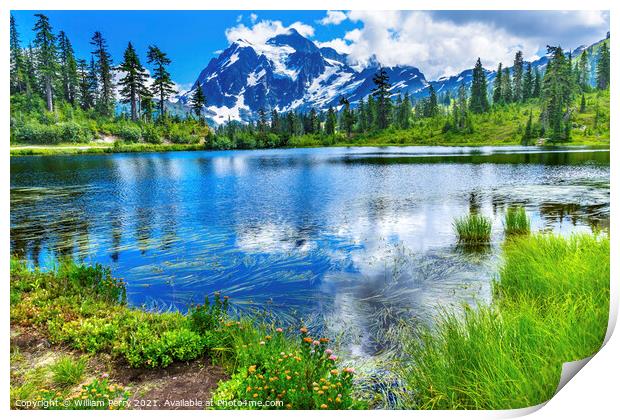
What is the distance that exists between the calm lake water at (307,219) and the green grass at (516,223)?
0.14 metres

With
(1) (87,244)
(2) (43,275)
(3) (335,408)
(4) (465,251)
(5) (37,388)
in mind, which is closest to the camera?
(3) (335,408)

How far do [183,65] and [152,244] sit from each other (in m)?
2.94

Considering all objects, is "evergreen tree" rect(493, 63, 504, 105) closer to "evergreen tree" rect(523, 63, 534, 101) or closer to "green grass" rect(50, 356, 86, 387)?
"evergreen tree" rect(523, 63, 534, 101)

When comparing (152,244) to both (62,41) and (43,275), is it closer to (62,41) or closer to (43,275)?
(43,275)

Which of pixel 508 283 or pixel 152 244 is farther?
pixel 152 244

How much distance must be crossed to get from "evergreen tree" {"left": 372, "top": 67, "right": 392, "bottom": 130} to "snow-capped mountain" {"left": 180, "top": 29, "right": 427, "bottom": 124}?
98 mm

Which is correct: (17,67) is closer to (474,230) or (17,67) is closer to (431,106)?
(431,106)

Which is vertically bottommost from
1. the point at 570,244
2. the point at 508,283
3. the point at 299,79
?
the point at 508,283

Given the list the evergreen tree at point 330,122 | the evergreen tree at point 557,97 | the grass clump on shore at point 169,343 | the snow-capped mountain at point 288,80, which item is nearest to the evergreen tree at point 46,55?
the snow-capped mountain at point 288,80

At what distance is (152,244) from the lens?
725cm

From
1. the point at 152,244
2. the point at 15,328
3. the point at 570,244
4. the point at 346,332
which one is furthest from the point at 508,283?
the point at 15,328

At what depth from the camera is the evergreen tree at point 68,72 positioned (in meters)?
Answer: 5.86

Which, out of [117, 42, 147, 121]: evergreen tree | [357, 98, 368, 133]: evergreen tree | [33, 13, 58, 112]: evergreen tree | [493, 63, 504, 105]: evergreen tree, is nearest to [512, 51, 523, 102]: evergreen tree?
[493, 63, 504, 105]: evergreen tree

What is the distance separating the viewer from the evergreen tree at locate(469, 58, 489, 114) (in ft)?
23.0
